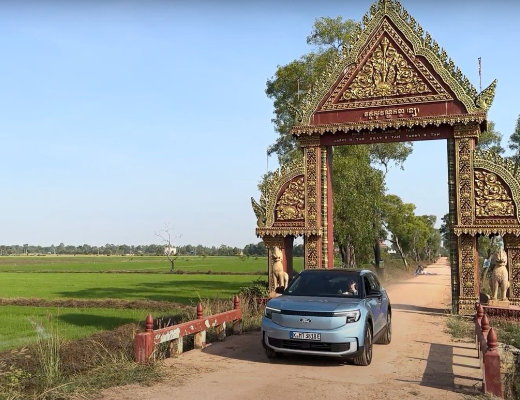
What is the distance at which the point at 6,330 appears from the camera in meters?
17.7

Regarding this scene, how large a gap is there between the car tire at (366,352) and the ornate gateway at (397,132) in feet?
25.4

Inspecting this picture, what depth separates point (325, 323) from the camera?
8305 mm

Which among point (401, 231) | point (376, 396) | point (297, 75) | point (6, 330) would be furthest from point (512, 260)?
point (401, 231)

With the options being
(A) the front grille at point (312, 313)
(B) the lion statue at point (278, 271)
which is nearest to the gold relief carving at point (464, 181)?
(B) the lion statue at point (278, 271)

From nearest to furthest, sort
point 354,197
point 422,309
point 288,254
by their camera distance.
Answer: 1. point 422,309
2. point 288,254
3. point 354,197

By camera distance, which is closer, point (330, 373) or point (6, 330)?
point (330, 373)

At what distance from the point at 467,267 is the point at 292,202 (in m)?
6.16

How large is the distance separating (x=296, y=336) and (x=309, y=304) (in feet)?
2.10

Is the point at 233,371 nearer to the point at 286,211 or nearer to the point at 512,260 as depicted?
the point at 286,211

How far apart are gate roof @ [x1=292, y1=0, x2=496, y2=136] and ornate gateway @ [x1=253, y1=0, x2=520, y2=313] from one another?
0.11 ft

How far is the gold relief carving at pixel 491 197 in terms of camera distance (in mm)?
14945

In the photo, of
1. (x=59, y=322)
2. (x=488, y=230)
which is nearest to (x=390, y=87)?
(x=488, y=230)

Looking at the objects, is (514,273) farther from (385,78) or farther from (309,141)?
(309,141)

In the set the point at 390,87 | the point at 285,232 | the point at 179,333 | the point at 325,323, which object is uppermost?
the point at 390,87
